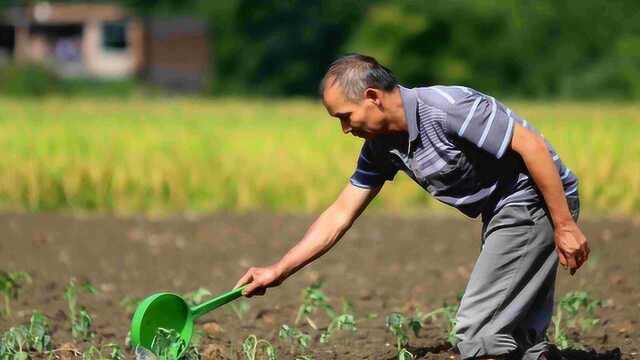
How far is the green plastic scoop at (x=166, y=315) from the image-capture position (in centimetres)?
522

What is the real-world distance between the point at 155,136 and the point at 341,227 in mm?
11821

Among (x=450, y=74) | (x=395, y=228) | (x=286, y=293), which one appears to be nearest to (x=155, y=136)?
(x=395, y=228)

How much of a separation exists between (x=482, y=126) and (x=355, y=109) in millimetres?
460

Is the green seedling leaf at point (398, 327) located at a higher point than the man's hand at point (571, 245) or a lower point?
lower

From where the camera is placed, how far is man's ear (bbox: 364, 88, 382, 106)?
4871 mm

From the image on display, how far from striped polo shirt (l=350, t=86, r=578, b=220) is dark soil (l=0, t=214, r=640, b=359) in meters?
1.04

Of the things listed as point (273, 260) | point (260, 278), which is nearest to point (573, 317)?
point (260, 278)

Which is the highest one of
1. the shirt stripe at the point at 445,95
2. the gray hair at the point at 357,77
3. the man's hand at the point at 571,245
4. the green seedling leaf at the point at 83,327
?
the gray hair at the point at 357,77

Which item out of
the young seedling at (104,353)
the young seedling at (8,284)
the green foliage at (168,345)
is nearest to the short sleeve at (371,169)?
the green foliage at (168,345)

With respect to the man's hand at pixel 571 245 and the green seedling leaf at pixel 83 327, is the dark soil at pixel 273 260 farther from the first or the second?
the man's hand at pixel 571 245

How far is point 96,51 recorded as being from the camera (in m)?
64.0

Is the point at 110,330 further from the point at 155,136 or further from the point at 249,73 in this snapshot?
the point at 249,73

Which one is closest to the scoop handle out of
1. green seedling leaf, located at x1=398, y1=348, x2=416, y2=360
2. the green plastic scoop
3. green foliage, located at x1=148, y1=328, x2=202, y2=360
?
the green plastic scoop

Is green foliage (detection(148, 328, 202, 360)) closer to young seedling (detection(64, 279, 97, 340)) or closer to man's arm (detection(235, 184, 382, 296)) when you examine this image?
man's arm (detection(235, 184, 382, 296))
